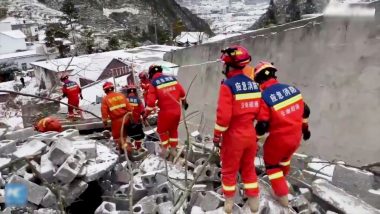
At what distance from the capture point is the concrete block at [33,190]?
13.6 ft

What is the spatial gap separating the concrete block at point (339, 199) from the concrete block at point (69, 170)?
2.64 metres

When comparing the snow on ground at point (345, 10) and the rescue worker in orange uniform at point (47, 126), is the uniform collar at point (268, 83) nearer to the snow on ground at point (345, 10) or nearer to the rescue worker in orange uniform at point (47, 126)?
the snow on ground at point (345, 10)

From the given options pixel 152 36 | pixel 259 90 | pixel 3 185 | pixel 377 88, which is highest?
pixel 259 90

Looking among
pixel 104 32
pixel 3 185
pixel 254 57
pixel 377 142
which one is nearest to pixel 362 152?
pixel 377 142

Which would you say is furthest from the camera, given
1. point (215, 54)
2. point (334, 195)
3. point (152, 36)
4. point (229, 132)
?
point (152, 36)

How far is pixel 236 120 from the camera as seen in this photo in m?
3.89

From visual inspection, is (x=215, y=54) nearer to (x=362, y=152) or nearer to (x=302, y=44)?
(x=302, y=44)

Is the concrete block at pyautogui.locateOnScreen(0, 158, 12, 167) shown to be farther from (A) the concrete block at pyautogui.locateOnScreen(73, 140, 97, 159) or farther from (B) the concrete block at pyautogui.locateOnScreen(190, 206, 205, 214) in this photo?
(B) the concrete block at pyautogui.locateOnScreen(190, 206, 205, 214)

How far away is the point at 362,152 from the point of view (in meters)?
5.77

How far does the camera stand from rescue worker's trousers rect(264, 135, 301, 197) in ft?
13.0

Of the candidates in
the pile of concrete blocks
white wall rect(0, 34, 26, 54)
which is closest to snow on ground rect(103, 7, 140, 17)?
white wall rect(0, 34, 26, 54)

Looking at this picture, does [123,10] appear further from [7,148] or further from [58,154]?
[58,154]

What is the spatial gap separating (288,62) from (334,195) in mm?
2796

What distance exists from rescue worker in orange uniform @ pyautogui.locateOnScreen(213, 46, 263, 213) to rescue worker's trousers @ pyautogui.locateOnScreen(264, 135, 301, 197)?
0.63 ft
